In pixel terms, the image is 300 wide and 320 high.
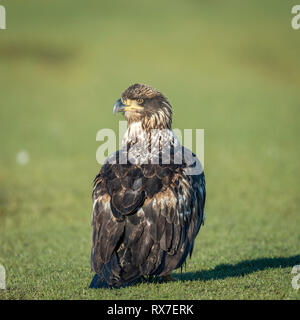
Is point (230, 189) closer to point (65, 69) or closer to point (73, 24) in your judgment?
point (65, 69)

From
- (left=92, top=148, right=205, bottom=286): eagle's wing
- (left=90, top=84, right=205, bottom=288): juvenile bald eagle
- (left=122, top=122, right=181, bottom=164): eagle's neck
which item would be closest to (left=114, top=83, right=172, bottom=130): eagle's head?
(left=122, top=122, right=181, bottom=164): eagle's neck

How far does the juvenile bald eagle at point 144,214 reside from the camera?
634 cm

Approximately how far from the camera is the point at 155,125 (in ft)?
24.6

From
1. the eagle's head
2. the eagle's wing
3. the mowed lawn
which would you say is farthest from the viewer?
the mowed lawn

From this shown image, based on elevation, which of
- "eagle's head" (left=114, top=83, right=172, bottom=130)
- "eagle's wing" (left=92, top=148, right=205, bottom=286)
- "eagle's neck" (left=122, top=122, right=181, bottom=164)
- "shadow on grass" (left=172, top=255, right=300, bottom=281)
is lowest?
"shadow on grass" (left=172, top=255, right=300, bottom=281)

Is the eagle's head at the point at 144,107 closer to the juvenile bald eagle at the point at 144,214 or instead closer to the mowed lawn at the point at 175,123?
the juvenile bald eagle at the point at 144,214

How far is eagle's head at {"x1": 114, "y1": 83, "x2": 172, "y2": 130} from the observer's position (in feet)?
24.5

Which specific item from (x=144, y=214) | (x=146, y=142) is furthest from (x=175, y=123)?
(x=144, y=214)

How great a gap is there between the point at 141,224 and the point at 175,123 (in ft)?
50.9

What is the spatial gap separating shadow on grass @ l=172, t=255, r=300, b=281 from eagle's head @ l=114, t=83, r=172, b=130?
78.8 inches

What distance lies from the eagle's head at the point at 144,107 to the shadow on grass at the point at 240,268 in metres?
2.00

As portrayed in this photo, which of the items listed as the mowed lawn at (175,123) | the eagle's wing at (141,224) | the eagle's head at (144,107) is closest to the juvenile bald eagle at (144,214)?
the eagle's wing at (141,224)

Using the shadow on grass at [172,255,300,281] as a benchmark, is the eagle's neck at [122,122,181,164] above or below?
above

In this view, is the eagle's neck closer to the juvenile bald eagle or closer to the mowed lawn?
the juvenile bald eagle
